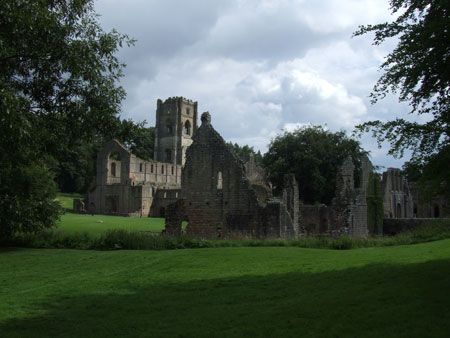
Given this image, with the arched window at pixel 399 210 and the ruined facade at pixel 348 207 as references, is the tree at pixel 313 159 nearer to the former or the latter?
the arched window at pixel 399 210

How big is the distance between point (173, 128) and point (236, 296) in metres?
86.7

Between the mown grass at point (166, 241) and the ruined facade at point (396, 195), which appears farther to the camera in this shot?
the ruined facade at point (396, 195)

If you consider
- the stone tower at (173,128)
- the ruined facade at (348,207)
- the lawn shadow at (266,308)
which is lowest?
the lawn shadow at (266,308)

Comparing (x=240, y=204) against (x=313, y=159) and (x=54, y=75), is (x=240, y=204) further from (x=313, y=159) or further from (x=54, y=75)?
(x=313, y=159)

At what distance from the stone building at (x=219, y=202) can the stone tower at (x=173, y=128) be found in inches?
2850

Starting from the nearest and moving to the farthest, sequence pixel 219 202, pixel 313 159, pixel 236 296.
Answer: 1. pixel 236 296
2. pixel 219 202
3. pixel 313 159

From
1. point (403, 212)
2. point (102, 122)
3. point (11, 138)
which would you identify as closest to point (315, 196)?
point (403, 212)

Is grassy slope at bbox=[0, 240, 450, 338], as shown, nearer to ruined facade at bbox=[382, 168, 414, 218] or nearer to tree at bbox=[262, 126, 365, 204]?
tree at bbox=[262, 126, 365, 204]

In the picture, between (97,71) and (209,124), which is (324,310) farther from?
(209,124)

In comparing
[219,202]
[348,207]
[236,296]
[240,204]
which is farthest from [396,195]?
[236,296]

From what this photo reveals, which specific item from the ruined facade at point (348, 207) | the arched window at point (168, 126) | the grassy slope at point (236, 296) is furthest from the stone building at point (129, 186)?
the grassy slope at point (236, 296)

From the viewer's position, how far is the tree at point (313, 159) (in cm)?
4216

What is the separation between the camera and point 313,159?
1651 inches

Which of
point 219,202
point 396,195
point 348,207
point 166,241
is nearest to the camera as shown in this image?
point 166,241
